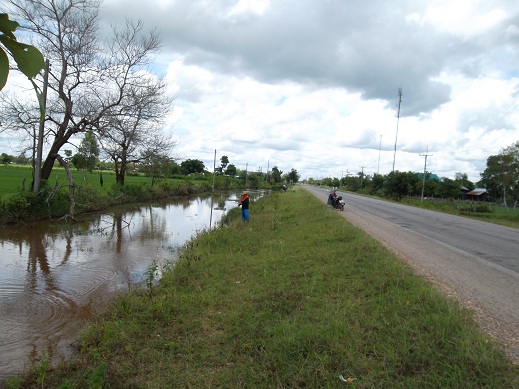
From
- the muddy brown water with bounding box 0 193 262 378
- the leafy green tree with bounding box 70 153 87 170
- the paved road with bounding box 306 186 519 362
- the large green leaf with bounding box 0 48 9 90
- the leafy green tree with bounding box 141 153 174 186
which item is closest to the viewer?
the large green leaf with bounding box 0 48 9 90

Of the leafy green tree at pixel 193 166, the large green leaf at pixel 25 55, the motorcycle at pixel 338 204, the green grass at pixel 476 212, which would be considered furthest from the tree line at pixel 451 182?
→ the leafy green tree at pixel 193 166

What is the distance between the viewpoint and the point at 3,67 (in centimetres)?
102

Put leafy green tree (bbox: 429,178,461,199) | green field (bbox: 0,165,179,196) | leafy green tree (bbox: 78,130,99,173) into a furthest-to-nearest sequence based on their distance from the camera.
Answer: leafy green tree (bbox: 429,178,461,199) → green field (bbox: 0,165,179,196) → leafy green tree (bbox: 78,130,99,173)

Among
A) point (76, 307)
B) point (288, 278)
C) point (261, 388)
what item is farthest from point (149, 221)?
point (261, 388)

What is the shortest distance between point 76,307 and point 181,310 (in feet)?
8.50

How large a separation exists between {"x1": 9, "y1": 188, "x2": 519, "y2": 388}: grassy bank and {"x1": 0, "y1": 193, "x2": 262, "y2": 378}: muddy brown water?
77cm

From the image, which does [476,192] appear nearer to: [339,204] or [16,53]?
[339,204]

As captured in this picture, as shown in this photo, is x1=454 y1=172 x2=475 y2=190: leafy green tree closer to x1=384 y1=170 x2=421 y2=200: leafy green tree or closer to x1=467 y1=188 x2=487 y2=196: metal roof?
x1=467 y1=188 x2=487 y2=196: metal roof

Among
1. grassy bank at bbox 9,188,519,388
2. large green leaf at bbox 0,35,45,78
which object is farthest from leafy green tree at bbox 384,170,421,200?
large green leaf at bbox 0,35,45,78

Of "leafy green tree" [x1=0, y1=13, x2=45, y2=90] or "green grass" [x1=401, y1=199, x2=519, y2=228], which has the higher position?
"leafy green tree" [x1=0, y1=13, x2=45, y2=90]

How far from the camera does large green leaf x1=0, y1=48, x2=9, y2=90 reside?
1.01 meters

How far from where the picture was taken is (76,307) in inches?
279

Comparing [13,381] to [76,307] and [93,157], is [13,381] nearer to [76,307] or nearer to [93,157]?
[76,307]

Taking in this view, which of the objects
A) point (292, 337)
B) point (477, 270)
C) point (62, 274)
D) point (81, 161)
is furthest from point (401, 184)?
point (292, 337)
